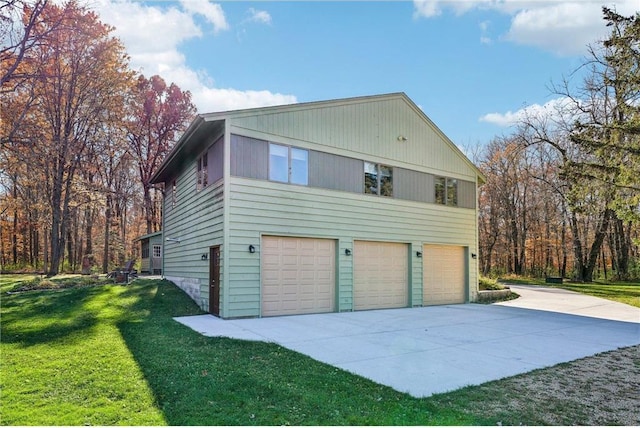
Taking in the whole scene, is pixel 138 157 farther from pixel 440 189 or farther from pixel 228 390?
pixel 228 390

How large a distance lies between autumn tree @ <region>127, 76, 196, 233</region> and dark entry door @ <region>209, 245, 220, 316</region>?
17.9m

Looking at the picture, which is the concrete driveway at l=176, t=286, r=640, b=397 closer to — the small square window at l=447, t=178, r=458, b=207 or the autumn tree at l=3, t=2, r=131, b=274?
the small square window at l=447, t=178, r=458, b=207

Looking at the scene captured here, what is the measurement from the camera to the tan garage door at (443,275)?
13727 millimetres

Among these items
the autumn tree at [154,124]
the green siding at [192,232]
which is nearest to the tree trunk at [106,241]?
the autumn tree at [154,124]

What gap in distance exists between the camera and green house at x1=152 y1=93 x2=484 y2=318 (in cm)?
975

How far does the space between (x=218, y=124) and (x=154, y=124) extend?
19.3m

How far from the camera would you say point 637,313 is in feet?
38.8

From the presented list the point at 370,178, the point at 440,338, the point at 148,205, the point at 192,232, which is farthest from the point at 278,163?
the point at 148,205

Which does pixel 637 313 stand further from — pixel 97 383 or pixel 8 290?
pixel 8 290

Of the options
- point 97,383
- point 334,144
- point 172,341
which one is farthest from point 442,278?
point 97,383

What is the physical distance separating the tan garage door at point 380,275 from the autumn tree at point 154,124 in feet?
61.4

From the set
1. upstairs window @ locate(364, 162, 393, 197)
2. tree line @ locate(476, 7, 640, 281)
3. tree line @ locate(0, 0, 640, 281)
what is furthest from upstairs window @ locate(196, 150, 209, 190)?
tree line @ locate(476, 7, 640, 281)

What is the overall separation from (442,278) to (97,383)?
11715 mm

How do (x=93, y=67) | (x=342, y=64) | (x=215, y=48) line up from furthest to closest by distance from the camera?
(x=93, y=67)
(x=342, y=64)
(x=215, y=48)
